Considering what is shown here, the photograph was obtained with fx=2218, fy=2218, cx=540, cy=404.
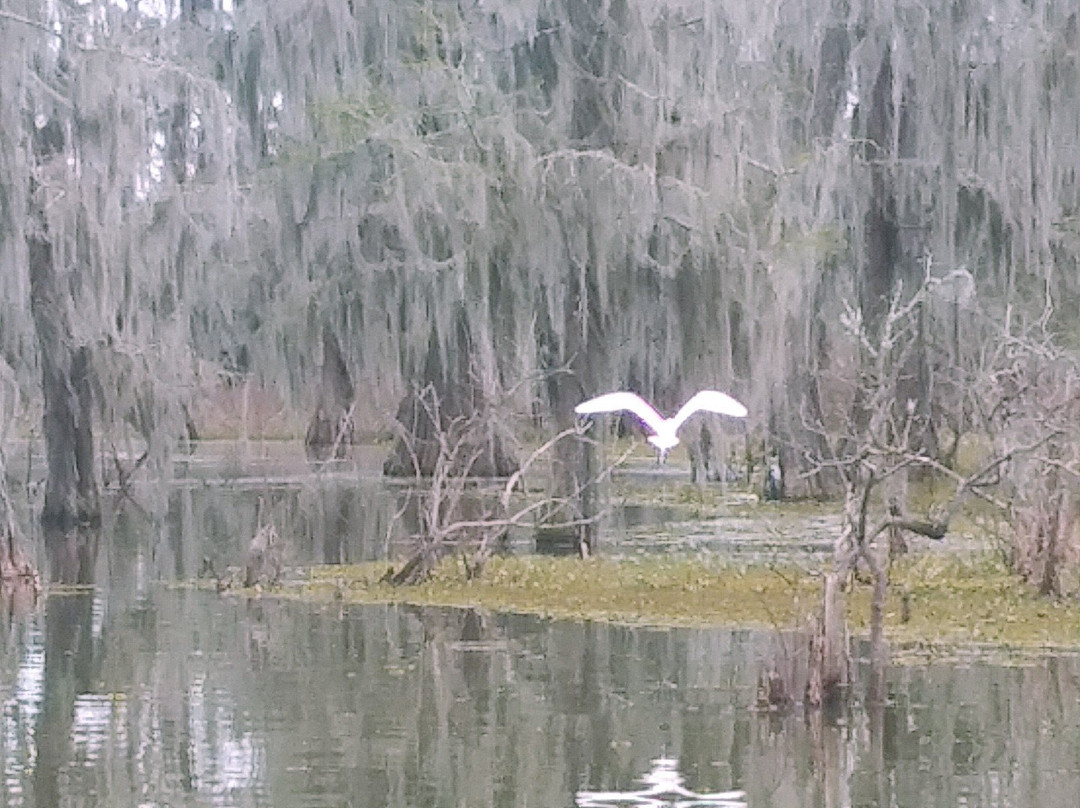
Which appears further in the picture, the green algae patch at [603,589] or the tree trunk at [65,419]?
the tree trunk at [65,419]

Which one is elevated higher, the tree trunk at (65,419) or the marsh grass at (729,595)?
the tree trunk at (65,419)

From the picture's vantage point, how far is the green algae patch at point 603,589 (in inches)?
514

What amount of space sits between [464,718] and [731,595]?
459 centimetres

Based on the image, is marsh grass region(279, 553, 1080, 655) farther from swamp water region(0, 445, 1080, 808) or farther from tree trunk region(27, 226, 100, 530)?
tree trunk region(27, 226, 100, 530)

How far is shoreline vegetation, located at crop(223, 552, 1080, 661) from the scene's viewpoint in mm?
11922

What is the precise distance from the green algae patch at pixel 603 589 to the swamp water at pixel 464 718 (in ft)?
1.52

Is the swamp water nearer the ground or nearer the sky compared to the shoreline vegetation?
nearer the ground

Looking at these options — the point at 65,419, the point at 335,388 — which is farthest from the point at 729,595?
the point at 335,388

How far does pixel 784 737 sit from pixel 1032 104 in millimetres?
11131

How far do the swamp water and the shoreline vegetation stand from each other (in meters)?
0.46

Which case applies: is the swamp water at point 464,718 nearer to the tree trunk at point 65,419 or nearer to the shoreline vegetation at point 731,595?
the shoreline vegetation at point 731,595

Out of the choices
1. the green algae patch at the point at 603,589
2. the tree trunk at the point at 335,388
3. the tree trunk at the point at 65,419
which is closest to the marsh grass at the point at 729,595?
the green algae patch at the point at 603,589

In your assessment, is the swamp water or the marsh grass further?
the marsh grass

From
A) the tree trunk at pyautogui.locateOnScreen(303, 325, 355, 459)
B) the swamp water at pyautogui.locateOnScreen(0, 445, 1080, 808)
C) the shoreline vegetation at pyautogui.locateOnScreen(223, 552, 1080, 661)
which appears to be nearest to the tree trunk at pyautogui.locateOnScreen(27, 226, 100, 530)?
the tree trunk at pyautogui.locateOnScreen(303, 325, 355, 459)
